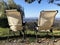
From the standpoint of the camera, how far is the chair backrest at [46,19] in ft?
21.8

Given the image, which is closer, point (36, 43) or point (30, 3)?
point (36, 43)

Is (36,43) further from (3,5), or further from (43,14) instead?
(3,5)

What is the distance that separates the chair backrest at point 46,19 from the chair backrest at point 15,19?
1.88ft

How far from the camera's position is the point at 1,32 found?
903 centimetres

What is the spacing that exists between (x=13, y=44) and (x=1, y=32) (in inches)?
108

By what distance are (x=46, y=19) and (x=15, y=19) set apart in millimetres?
889

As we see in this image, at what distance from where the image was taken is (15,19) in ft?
22.3

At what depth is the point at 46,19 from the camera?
6719 mm

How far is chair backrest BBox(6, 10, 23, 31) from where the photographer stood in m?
6.68

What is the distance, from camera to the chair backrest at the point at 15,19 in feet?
21.9

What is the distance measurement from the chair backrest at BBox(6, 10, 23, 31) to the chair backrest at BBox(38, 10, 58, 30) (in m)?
0.57

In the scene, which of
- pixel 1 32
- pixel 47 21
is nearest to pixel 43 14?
pixel 47 21

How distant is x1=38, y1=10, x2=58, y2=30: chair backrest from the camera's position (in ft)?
21.8

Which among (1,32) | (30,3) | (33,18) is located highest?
(30,3)
